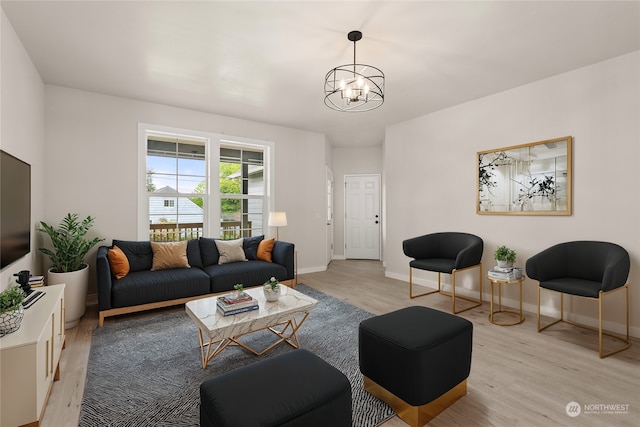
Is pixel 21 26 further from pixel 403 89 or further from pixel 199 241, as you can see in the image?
pixel 403 89

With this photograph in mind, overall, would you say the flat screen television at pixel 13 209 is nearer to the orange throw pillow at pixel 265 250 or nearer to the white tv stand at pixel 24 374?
the white tv stand at pixel 24 374

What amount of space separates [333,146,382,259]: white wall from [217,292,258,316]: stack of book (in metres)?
5.01

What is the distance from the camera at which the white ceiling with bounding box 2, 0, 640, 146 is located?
2297 mm

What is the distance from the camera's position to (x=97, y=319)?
3.36 m

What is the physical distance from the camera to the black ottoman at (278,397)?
1.25 meters

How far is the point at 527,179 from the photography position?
3643mm

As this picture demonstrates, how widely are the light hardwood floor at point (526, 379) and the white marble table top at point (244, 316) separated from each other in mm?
848

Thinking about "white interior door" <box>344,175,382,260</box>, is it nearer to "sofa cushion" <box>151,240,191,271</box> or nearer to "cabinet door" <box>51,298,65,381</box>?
"sofa cushion" <box>151,240,191,271</box>

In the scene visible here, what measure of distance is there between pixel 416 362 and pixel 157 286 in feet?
9.57

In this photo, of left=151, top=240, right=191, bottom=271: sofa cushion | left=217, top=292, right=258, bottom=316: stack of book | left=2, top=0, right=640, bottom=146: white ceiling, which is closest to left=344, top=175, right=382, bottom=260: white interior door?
left=2, top=0, right=640, bottom=146: white ceiling

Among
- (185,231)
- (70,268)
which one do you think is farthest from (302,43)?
(70,268)

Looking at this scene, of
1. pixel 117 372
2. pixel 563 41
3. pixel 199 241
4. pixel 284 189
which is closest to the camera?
pixel 117 372

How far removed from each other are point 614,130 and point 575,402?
2.60 meters

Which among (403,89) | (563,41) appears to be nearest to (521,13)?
(563,41)
